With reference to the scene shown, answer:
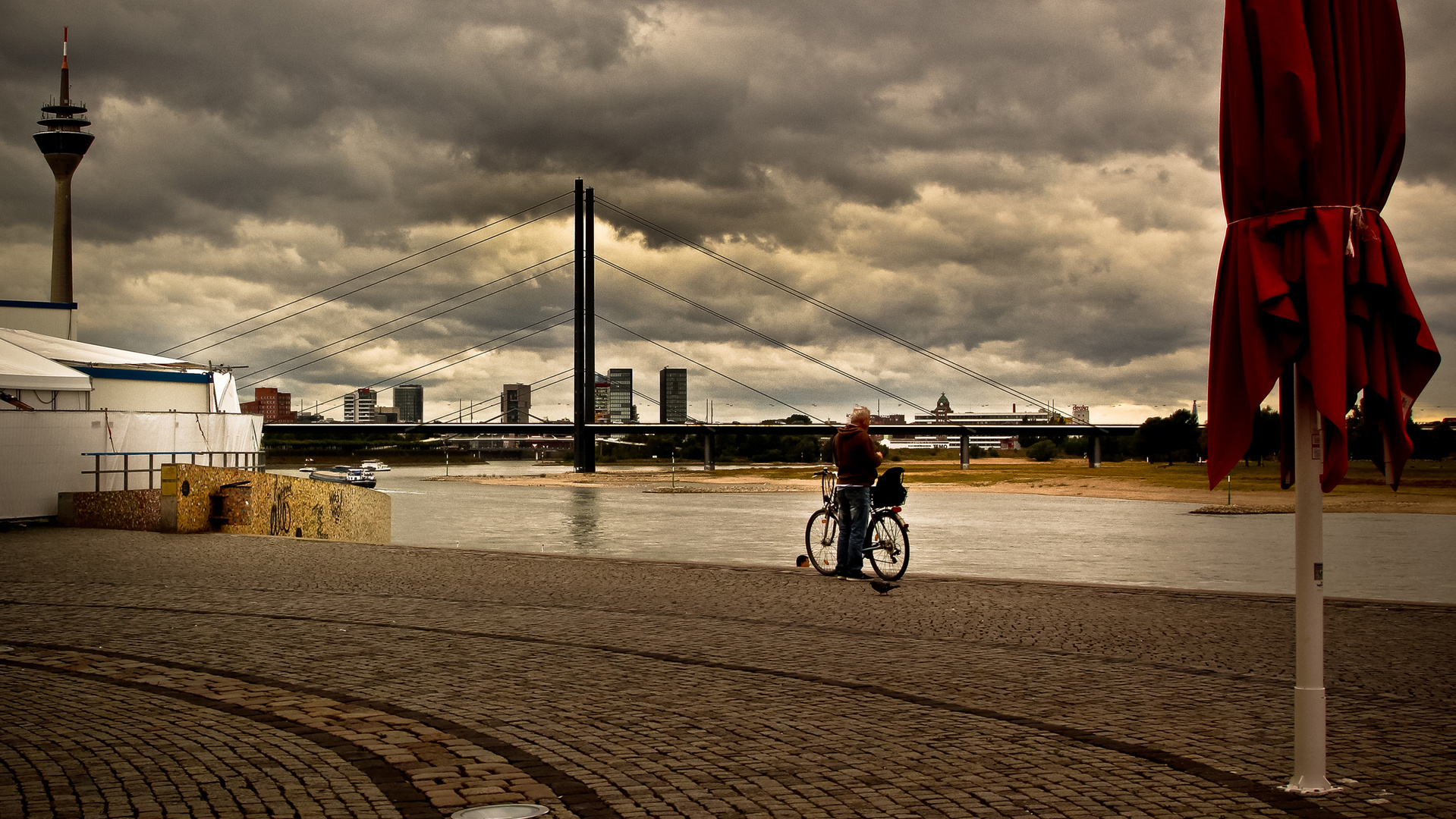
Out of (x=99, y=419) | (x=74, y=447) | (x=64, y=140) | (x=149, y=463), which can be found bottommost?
(x=149, y=463)

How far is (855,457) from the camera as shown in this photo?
11.0 meters

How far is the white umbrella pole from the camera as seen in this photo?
4.18m

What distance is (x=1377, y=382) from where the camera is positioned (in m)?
4.13

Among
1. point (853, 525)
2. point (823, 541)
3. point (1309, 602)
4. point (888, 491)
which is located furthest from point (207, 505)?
point (1309, 602)

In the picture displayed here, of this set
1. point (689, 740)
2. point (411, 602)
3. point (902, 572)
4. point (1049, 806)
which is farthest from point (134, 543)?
point (1049, 806)

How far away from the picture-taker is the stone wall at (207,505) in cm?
1648

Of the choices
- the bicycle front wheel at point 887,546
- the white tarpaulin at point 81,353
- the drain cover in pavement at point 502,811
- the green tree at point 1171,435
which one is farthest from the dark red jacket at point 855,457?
the green tree at point 1171,435

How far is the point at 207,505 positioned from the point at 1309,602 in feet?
52.7

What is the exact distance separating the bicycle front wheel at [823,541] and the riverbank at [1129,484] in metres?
28.2

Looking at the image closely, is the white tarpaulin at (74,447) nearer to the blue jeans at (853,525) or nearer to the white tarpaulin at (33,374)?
the white tarpaulin at (33,374)

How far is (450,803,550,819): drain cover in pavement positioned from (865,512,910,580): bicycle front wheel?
7.30 meters

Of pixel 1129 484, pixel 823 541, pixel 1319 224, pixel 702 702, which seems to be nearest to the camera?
pixel 1319 224

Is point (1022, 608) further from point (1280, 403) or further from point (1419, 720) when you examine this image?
point (1280, 403)

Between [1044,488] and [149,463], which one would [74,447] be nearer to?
[149,463]
